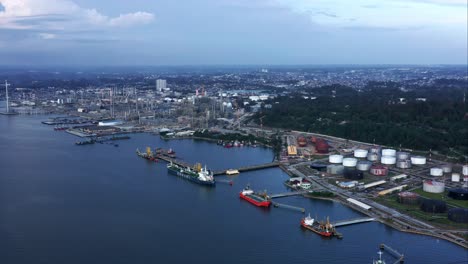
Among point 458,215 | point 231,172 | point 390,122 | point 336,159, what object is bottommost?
point 231,172

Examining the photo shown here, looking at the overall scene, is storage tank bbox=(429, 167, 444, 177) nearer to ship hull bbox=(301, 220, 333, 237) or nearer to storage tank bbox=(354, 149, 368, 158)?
storage tank bbox=(354, 149, 368, 158)

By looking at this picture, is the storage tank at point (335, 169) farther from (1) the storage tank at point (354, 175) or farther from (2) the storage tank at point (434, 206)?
(2) the storage tank at point (434, 206)

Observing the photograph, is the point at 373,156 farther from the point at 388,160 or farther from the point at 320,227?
the point at 320,227

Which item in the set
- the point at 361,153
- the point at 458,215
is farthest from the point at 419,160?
the point at 458,215

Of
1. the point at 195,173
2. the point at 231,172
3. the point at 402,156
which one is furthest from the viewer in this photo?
the point at 402,156

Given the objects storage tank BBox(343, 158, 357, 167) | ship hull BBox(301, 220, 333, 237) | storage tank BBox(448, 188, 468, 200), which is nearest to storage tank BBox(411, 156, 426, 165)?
storage tank BBox(343, 158, 357, 167)

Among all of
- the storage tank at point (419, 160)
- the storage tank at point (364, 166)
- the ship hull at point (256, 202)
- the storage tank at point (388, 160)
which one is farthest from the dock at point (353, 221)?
the storage tank at point (419, 160)
